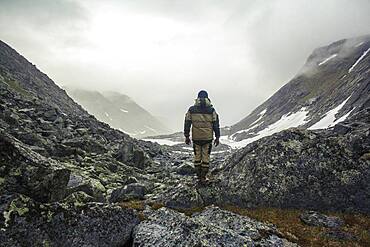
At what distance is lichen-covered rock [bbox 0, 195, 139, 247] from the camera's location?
8320 mm

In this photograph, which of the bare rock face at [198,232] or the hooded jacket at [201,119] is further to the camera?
the hooded jacket at [201,119]

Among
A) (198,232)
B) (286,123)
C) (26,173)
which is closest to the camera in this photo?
(26,173)

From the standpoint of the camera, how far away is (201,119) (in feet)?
55.4

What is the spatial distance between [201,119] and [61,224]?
9.47 metres

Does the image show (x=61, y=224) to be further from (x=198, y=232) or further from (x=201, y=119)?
(x=201, y=119)

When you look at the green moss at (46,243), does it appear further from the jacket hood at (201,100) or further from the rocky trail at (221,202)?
the jacket hood at (201,100)

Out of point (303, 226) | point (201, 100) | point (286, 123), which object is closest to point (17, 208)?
point (201, 100)

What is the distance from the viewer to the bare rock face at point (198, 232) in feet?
33.1

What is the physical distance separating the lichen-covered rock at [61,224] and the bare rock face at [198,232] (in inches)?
29.0

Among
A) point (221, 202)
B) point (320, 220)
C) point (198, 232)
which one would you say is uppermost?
point (221, 202)

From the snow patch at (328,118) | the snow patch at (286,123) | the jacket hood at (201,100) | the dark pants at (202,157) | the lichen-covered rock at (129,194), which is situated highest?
the snow patch at (286,123)

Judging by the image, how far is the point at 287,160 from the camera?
52.6 ft

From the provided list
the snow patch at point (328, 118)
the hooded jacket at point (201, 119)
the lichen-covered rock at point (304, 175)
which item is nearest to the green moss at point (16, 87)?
the hooded jacket at point (201, 119)

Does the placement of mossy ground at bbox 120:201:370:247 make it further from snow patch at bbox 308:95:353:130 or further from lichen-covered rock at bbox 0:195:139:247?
snow patch at bbox 308:95:353:130
